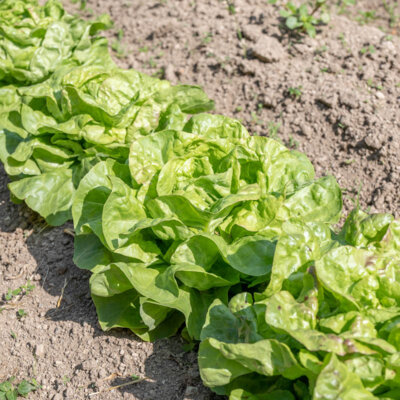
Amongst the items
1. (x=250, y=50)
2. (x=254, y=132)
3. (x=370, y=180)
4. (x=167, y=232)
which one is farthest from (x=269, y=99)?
(x=167, y=232)

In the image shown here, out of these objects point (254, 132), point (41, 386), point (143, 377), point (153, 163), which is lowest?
point (41, 386)

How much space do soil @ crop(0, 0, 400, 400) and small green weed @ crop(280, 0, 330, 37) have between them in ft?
0.42

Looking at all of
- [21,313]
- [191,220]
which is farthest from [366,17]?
[21,313]

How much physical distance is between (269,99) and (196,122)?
5.03 feet

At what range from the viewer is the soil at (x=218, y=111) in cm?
376

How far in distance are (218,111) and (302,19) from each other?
131 centimetres

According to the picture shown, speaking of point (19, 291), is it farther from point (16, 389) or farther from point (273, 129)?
point (273, 129)

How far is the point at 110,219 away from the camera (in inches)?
145

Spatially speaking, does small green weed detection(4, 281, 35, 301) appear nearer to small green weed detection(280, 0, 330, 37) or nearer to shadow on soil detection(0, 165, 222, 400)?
shadow on soil detection(0, 165, 222, 400)

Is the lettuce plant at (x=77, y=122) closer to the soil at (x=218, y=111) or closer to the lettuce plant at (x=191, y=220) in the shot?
the soil at (x=218, y=111)

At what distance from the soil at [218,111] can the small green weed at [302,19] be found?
0.42 feet

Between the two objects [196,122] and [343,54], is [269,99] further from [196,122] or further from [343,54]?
[196,122]

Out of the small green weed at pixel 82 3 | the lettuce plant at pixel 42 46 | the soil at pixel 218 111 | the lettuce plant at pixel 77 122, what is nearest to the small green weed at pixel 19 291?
the soil at pixel 218 111

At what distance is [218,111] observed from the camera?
560 cm
